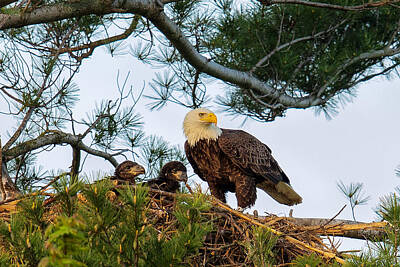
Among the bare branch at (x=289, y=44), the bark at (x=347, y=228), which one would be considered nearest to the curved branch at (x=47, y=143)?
the bare branch at (x=289, y=44)

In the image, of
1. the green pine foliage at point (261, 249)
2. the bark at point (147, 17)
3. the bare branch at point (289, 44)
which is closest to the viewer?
the green pine foliage at point (261, 249)

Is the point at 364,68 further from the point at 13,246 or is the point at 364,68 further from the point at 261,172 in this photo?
the point at 13,246

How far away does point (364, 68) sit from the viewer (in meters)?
6.46

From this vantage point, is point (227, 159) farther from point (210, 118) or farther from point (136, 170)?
point (136, 170)

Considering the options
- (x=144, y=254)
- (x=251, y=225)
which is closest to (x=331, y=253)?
(x=251, y=225)

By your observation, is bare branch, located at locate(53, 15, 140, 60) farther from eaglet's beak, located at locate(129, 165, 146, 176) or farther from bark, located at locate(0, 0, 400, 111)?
eaglet's beak, located at locate(129, 165, 146, 176)

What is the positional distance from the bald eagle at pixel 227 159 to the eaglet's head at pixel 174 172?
1.74 ft

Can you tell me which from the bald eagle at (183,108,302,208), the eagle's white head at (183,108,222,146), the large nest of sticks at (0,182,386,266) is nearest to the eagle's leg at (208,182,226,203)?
the bald eagle at (183,108,302,208)

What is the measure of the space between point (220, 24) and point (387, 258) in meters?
3.73

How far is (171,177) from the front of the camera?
489 cm

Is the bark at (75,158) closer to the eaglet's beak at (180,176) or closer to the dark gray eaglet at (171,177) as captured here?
the dark gray eaglet at (171,177)

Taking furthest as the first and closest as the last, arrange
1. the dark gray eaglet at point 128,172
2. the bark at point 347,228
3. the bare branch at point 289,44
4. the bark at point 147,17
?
the bare branch at point 289,44 → the dark gray eaglet at point 128,172 → the bark at point 347,228 → the bark at point 147,17

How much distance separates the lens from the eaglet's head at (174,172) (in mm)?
4855

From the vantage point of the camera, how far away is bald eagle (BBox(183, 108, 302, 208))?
5.39 m
